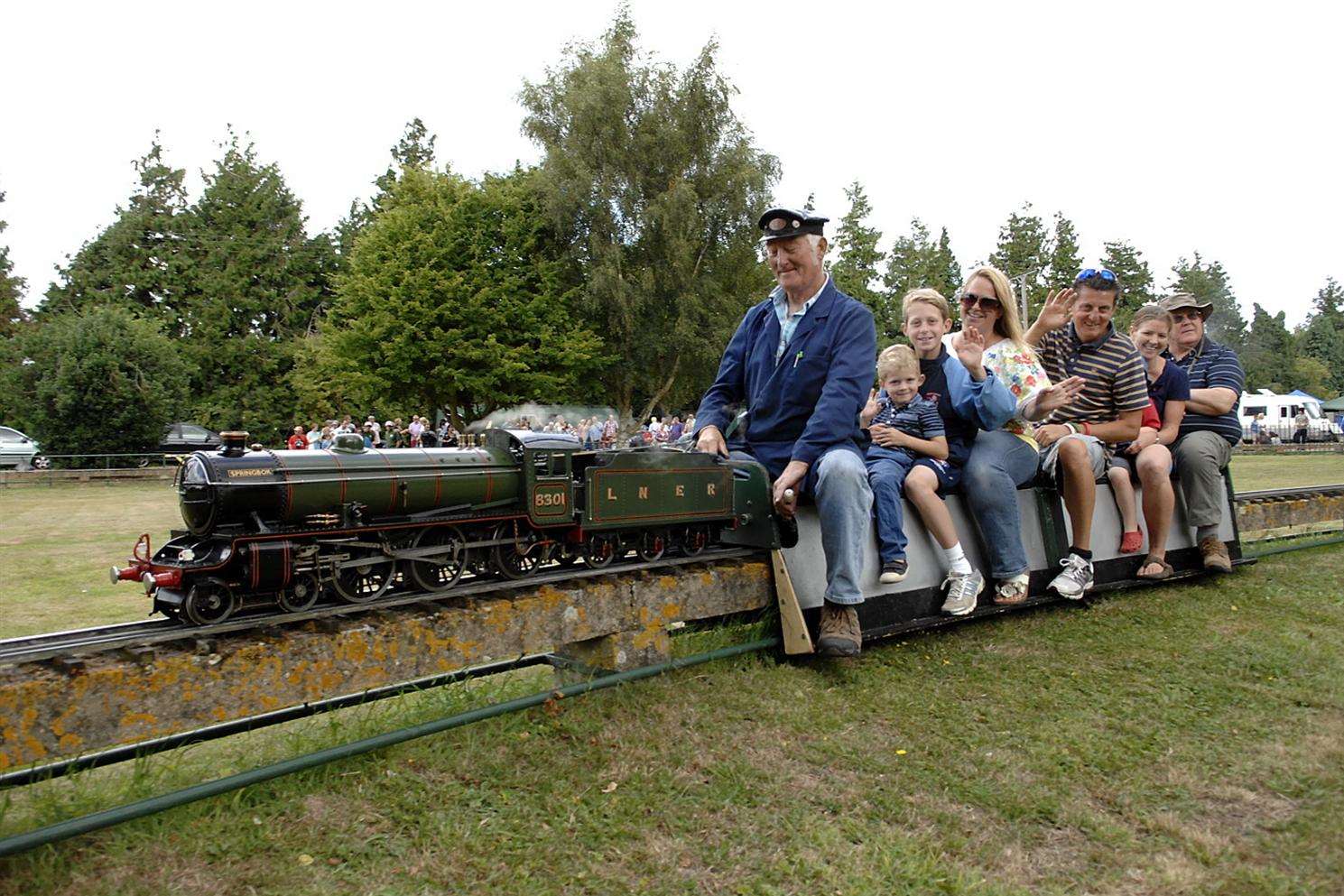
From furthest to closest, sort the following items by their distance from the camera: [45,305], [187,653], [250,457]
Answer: [45,305] < [250,457] < [187,653]

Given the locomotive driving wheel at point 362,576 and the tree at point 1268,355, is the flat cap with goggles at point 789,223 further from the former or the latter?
the tree at point 1268,355

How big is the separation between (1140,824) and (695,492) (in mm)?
3336

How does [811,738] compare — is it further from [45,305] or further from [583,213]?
[45,305]

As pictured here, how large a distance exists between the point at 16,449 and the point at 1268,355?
350ft

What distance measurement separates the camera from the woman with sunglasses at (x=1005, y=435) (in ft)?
17.2

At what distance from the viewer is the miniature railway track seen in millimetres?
3262

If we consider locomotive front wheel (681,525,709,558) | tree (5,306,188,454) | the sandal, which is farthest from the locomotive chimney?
tree (5,306,188,454)

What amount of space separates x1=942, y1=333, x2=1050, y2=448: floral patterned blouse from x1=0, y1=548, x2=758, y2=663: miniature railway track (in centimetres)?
251

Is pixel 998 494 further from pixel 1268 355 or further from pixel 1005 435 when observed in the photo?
pixel 1268 355

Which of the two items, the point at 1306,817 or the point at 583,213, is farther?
the point at 583,213

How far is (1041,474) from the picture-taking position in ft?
19.6

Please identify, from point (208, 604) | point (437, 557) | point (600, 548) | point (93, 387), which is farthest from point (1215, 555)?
point (93, 387)

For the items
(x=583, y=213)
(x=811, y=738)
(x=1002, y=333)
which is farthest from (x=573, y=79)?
(x=811, y=738)

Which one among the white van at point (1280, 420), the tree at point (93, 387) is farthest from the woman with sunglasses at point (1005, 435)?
the white van at point (1280, 420)
